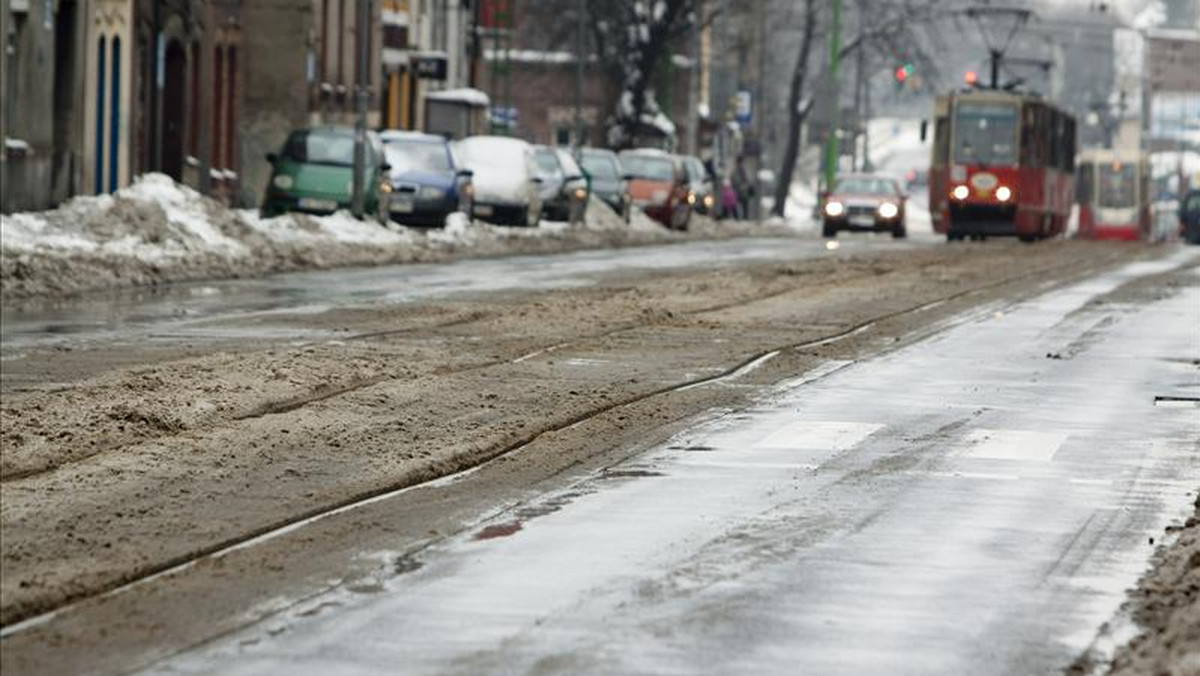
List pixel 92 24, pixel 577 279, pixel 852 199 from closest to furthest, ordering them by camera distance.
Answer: pixel 577 279, pixel 92 24, pixel 852 199

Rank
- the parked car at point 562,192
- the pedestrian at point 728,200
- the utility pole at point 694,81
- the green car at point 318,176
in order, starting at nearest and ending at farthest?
1. the green car at point 318,176
2. the parked car at point 562,192
3. the utility pole at point 694,81
4. the pedestrian at point 728,200

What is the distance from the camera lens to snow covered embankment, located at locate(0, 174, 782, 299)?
30.6 m

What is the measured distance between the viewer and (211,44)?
57.5 meters

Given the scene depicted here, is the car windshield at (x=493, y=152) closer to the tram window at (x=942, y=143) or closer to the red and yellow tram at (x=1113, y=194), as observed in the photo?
the tram window at (x=942, y=143)

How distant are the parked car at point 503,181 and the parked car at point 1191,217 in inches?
1865

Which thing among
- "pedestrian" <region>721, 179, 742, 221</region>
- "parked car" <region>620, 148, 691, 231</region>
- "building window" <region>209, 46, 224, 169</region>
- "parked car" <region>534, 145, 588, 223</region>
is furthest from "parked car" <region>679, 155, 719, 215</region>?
"building window" <region>209, 46, 224, 169</region>

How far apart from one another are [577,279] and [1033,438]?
1964 cm

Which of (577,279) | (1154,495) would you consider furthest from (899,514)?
(577,279)

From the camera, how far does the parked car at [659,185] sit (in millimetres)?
66750

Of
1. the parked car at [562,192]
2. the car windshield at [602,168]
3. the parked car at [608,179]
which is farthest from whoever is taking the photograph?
the car windshield at [602,168]

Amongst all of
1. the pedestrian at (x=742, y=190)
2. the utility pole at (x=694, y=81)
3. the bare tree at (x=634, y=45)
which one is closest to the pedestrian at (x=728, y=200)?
the utility pole at (x=694, y=81)

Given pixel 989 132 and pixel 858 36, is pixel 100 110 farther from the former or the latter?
pixel 858 36

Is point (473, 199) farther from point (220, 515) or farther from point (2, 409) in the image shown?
point (220, 515)

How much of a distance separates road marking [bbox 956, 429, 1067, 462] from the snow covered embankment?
14076mm
